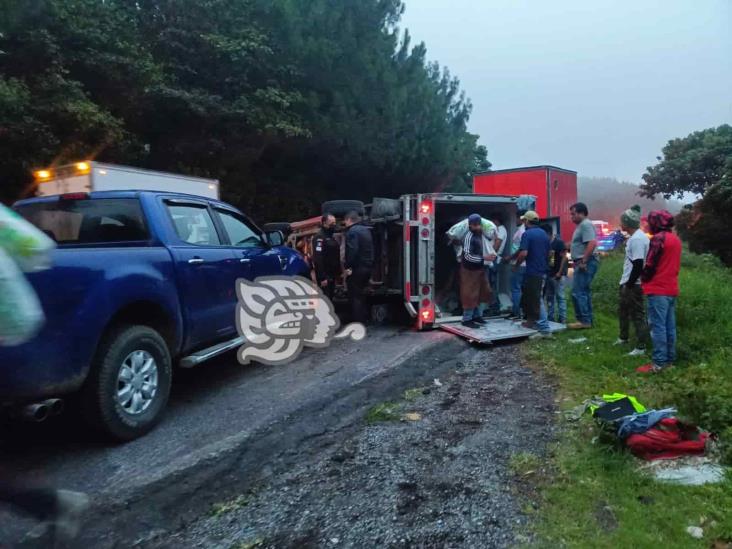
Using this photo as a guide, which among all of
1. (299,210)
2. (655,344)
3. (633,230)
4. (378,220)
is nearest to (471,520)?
(655,344)

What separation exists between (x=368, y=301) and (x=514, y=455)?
16.1 ft

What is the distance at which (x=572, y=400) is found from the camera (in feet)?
16.1

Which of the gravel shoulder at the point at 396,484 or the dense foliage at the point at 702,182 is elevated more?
the dense foliage at the point at 702,182

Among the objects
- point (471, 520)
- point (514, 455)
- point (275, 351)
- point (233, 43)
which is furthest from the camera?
point (233, 43)

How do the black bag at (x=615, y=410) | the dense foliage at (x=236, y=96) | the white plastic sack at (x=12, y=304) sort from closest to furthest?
1. the white plastic sack at (x=12, y=304)
2. the black bag at (x=615, y=410)
3. the dense foliage at (x=236, y=96)

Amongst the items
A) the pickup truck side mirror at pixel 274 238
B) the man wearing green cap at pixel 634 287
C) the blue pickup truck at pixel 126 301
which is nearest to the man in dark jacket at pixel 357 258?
the pickup truck side mirror at pixel 274 238

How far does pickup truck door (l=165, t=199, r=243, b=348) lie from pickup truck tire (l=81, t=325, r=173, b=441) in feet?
1.76

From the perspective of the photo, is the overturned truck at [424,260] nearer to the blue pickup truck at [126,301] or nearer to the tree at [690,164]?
the blue pickup truck at [126,301]

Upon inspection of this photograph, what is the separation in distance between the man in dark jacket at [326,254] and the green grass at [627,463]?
3251mm

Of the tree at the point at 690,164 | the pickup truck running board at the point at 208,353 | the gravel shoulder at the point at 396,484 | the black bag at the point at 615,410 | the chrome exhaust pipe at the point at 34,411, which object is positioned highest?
the tree at the point at 690,164

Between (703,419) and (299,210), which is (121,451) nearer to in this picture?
(703,419)

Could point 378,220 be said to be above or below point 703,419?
above

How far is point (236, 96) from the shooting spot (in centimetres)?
1444

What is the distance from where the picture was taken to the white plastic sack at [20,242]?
2369mm
